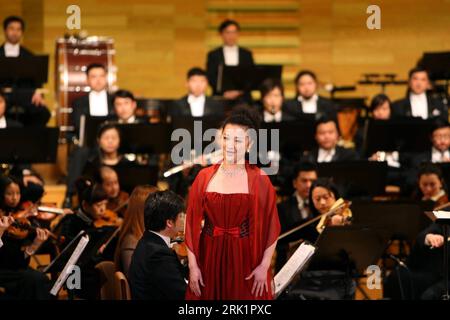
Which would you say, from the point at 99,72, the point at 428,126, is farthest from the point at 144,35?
the point at 428,126

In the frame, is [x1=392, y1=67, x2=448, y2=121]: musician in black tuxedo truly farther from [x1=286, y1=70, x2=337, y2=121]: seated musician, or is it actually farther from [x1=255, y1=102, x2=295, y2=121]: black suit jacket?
[x1=255, y1=102, x2=295, y2=121]: black suit jacket

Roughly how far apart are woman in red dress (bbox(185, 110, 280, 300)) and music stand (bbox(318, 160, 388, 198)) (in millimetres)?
2420

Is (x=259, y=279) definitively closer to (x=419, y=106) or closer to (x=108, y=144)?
(x=108, y=144)

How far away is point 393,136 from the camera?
7523 millimetres

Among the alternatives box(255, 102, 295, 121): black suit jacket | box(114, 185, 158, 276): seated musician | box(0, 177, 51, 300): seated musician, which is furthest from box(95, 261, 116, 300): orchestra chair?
box(255, 102, 295, 121): black suit jacket

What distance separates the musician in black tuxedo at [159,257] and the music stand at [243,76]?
4108mm

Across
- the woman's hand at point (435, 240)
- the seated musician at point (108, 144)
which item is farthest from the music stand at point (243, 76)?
the woman's hand at point (435, 240)

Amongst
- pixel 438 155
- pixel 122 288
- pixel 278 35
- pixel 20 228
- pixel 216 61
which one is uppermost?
pixel 278 35

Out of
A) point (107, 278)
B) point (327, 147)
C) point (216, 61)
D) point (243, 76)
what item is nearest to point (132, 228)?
Answer: point (107, 278)

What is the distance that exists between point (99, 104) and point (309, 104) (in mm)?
1706

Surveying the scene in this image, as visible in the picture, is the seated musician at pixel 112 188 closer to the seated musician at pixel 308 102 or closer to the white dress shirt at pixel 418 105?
the seated musician at pixel 308 102

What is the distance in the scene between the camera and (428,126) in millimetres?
7637

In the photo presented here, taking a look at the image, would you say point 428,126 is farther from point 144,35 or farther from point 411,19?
point 144,35

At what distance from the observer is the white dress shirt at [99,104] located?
8383 mm
